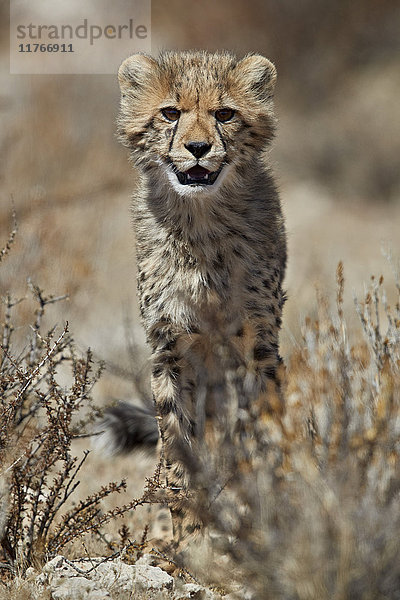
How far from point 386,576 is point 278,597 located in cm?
34

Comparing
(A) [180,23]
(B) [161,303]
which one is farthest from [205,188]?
(A) [180,23]

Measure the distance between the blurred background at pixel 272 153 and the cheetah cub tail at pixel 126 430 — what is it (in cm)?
251

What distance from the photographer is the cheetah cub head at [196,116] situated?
3.21 metres

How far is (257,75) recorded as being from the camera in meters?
3.57

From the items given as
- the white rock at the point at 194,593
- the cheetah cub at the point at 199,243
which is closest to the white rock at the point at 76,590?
the white rock at the point at 194,593

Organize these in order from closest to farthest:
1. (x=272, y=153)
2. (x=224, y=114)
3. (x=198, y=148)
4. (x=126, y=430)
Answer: (x=198, y=148), (x=224, y=114), (x=126, y=430), (x=272, y=153)

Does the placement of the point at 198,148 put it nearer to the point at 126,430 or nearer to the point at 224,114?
the point at 224,114

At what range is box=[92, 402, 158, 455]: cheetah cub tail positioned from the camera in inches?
178

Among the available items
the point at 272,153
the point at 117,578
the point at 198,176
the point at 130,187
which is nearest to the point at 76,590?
the point at 117,578

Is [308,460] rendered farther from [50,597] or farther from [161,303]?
[161,303]

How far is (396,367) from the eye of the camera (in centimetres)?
305

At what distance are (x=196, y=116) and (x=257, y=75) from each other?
0.51 meters

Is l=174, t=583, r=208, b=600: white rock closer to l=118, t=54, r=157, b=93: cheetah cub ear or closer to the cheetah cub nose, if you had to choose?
the cheetah cub nose

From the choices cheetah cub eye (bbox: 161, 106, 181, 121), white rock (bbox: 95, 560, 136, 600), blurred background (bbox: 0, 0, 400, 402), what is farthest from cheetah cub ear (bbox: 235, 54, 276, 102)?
blurred background (bbox: 0, 0, 400, 402)
